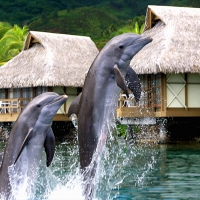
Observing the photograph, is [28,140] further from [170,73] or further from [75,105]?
[170,73]

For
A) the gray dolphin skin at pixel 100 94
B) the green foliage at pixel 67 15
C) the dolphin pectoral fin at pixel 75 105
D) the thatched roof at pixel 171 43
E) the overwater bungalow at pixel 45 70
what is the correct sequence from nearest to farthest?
the gray dolphin skin at pixel 100 94 < the dolphin pectoral fin at pixel 75 105 < the thatched roof at pixel 171 43 < the overwater bungalow at pixel 45 70 < the green foliage at pixel 67 15

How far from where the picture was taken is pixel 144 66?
2045 centimetres

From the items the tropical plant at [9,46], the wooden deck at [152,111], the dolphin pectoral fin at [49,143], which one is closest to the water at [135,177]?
the dolphin pectoral fin at [49,143]

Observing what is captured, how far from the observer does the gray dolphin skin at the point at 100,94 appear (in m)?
6.45

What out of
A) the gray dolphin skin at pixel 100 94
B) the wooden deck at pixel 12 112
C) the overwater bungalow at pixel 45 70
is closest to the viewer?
the gray dolphin skin at pixel 100 94

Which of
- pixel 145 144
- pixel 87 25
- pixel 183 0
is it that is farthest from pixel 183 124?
pixel 87 25

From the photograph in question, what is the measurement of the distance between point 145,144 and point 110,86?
14.4m

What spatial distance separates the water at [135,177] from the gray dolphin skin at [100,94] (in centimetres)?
56

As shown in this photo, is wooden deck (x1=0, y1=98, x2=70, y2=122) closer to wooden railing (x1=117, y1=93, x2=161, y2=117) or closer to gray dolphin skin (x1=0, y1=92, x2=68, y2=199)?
wooden railing (x1=117, y1=93, x2=161, y2=117)

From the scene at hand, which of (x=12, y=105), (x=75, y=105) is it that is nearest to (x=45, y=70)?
(x=12, y=105)

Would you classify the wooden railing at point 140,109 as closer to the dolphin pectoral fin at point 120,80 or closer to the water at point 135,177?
the water at point 135,177

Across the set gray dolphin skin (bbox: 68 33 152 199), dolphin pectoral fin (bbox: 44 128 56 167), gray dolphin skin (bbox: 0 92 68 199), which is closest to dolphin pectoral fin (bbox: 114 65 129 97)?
gray dolphin skin (bbox: 68 33 152 199)

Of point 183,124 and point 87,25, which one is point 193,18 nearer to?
point 183,124

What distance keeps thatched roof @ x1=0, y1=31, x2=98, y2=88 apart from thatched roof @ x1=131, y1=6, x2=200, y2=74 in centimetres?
432
